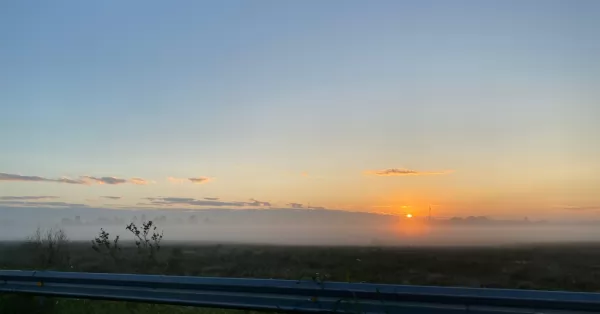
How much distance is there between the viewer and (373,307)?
21.5 feet

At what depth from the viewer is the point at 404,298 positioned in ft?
21.1

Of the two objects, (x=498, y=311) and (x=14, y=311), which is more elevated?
(x=498, y=311)

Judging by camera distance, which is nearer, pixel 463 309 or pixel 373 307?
pixel 463 309

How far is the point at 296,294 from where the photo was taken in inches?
276

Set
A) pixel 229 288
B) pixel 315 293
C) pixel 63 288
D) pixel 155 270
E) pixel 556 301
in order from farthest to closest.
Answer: pixel 155 270
pixel 63 288
pixel 229 288
pixel 315 293
pixel 556 301

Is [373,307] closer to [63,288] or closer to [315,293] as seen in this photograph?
[315,293]

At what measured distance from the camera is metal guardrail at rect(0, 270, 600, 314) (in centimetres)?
590

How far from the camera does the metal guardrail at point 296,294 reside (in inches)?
232

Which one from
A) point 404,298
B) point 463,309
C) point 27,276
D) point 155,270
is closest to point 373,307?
point 404,298

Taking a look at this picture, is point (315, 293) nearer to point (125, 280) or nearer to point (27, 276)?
point (125, 280)

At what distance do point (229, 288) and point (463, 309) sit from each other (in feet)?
9.96

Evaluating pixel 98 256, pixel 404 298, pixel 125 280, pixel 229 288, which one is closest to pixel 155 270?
pixel 98 256

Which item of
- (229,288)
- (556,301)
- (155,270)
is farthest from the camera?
(155,270)

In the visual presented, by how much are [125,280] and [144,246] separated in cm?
860
